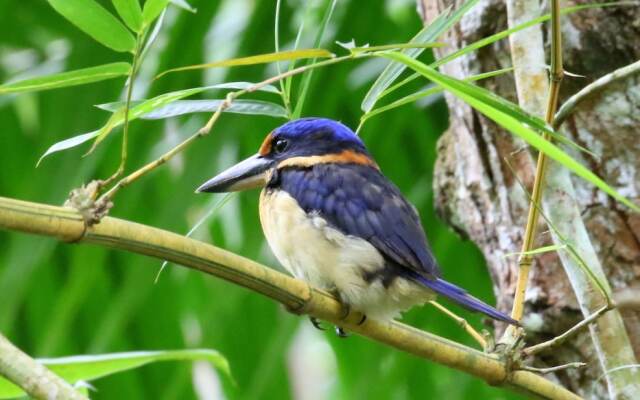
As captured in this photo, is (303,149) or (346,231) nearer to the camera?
(346,231)

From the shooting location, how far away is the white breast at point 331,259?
1520 millimetres

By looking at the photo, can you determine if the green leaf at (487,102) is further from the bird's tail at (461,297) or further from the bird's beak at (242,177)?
the bird's beak at (242,177)

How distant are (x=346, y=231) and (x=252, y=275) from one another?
0.54 m

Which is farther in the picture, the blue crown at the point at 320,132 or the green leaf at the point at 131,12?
the blue crown at the point at 320,132

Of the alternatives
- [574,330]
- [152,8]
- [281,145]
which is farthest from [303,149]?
[152,8]

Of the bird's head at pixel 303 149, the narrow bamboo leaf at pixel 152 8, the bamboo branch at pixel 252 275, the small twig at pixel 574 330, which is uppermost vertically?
the bird's head at pixel 303 149

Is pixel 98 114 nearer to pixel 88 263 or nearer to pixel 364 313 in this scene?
pixel 88 263

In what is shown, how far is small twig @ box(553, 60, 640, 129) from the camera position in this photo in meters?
1.11

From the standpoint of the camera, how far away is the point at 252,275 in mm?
1021

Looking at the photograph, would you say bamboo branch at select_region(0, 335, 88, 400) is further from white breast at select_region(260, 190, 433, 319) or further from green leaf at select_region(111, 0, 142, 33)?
white breast at select_region(260, 190, 433, 319)

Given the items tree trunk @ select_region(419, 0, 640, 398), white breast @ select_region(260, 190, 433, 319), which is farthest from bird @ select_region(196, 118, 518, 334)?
tree trunk @ select_region(419, 0, 640, 398)

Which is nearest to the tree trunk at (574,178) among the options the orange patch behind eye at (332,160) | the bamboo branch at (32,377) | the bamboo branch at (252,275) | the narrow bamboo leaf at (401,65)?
the orange patch behind eye at (332,160)

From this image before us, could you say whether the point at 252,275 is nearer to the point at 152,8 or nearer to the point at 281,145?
the point at 152,8

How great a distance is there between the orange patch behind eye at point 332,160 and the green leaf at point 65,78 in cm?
65
